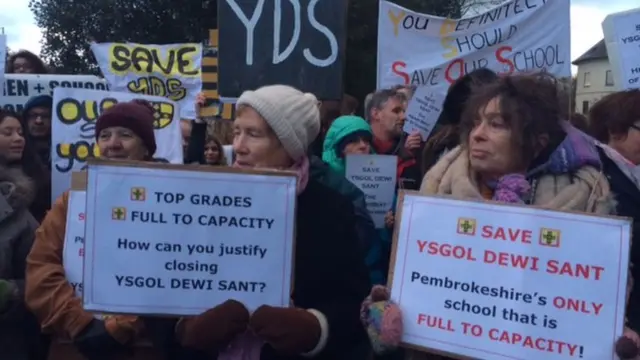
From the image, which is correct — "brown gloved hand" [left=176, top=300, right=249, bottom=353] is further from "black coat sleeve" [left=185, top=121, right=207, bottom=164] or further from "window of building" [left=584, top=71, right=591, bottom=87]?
"window of building" [left=584, top=71, right=591, bottom=87]

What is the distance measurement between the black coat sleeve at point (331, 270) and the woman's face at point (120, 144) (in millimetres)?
1084

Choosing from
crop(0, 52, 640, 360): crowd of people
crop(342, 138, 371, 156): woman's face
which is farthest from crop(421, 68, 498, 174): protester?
crop(342, 138, 371, 156): woman's face

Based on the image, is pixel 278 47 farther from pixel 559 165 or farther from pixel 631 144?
pixel 559 165

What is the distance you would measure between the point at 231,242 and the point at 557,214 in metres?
0.95

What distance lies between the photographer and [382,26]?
630 cm

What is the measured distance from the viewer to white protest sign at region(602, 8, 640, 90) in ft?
20.3

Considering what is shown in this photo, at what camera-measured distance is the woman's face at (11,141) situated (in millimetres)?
4570

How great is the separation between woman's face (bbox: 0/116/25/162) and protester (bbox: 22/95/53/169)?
2.48 ft

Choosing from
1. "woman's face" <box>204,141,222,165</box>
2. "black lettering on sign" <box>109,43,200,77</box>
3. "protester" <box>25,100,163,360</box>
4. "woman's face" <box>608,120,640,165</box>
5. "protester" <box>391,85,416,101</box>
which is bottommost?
"protester" <box>25,100,163,360</box>

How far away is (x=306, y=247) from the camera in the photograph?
2.97 m

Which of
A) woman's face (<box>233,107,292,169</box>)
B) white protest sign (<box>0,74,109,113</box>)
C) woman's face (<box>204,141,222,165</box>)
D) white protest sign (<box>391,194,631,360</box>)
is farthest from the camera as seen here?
white protest sign (<box>0,74,109,113</box>)

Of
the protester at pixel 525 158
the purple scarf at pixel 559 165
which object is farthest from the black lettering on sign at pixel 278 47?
the purple scarf at pixel 559 165

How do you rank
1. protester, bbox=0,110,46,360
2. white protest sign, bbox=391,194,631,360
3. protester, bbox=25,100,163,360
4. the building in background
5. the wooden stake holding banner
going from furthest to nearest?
1. the building in background
2. the wooden stake holding banner
3. protester, bbox=0,110,46,360
4. protester, bbox=25,100,163,360
5. white protest sign, bbox=391,194,631,360

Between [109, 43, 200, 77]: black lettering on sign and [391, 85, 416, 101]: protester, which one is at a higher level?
[109, 43, 200, 77]: black lettering on sign
